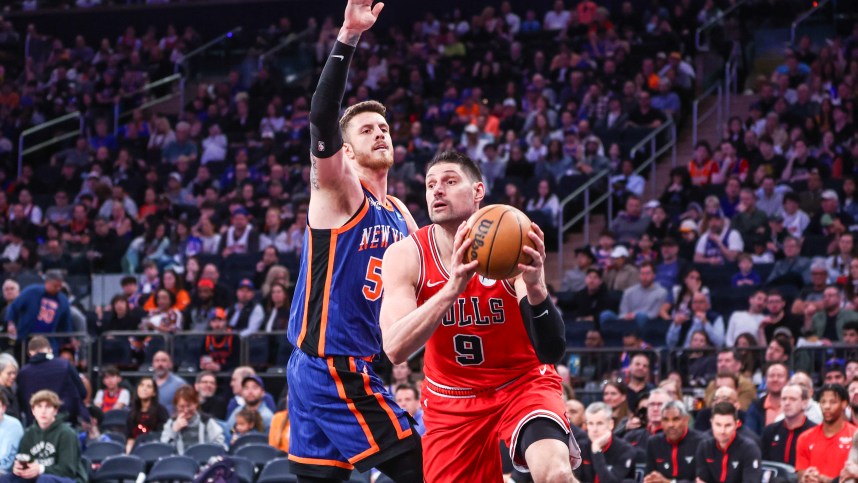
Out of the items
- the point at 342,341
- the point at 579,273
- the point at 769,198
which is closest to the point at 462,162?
the point at 342,341

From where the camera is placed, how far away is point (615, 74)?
21000mm

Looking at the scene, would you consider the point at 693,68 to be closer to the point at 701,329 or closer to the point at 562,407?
the point at 701,329

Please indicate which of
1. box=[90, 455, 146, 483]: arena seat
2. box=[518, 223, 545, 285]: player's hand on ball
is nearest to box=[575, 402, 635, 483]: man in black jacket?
box=[90, 455, 146, 483]: arena seat

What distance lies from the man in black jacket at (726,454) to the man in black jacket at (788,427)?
1.89 ft

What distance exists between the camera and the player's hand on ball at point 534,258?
537cm

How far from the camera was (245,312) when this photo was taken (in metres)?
16.1

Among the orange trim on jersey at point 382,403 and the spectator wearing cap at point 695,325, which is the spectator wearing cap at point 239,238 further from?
the orange trim on jersey at point 382,403

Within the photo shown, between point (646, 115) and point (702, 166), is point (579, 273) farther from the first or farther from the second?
point (646, 115)

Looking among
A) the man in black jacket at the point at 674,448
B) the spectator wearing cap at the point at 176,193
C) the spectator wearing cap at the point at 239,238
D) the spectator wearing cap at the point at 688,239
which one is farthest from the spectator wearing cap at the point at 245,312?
Result: the man in black jacket at the point at 674,448

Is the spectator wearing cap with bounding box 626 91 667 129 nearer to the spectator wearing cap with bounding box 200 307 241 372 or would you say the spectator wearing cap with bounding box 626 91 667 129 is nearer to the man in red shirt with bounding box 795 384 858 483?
the spectator wearing cap with bounding box 200 307 241 372

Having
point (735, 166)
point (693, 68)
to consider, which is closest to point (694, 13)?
point (693, 68)

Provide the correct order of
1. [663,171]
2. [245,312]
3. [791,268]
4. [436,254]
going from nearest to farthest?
[436,254] < [791,268] < [245,312] < [663,171]

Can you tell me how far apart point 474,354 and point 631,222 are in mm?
11509

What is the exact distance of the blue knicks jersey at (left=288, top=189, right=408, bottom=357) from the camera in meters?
6.25
